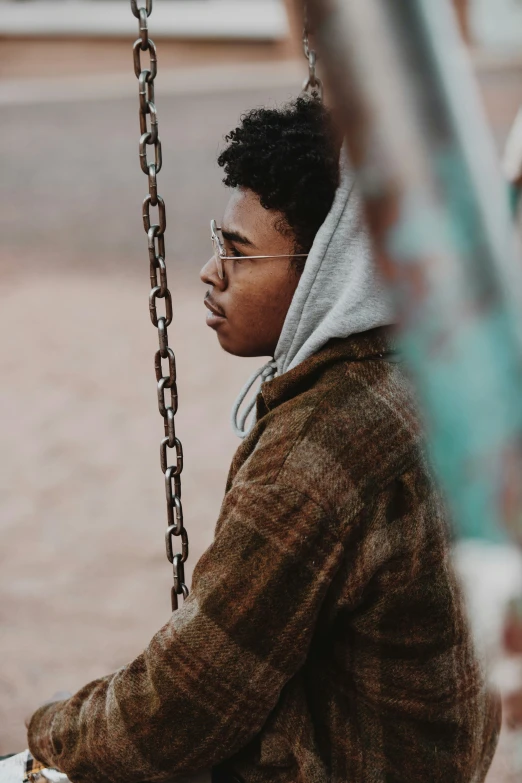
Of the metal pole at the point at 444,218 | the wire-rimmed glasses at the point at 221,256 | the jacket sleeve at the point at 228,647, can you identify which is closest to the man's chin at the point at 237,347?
the wire-rimmed glasses at the point at 221,256

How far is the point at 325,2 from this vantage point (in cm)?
31

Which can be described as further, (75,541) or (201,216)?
(201,216)

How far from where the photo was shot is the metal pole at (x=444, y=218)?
11.7 inches

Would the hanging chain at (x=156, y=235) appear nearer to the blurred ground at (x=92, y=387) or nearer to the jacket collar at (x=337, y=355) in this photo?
the jacket collar at (x=337, y=355)

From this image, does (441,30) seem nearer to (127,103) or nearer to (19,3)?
(127,103)

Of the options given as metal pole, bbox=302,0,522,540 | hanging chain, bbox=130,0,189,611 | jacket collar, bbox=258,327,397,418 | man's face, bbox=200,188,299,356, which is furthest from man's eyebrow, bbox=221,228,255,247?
metal pole, bbox=302,0,522,540

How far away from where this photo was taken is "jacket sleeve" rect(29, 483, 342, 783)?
1.14 m

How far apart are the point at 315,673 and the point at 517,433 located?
1.06 meters

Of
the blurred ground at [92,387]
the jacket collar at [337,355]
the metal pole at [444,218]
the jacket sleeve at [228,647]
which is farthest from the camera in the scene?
the blurred ground at [92,387]

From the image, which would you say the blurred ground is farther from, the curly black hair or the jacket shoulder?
the jacket shoulder

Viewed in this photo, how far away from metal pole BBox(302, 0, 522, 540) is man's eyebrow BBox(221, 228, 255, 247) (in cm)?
106

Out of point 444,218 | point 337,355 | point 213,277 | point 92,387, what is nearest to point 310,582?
point 337,355

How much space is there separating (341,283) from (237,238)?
0.70ft

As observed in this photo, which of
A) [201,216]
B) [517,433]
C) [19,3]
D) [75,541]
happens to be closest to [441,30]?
[517,433]
